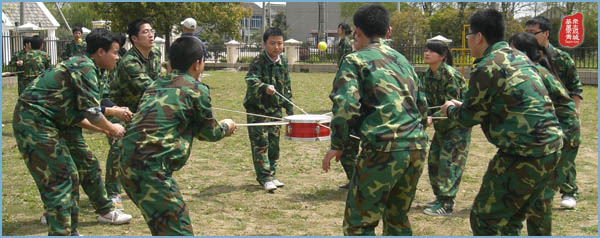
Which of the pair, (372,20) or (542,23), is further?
(542,23)

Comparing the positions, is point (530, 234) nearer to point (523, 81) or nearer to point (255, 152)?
point (523, 81)

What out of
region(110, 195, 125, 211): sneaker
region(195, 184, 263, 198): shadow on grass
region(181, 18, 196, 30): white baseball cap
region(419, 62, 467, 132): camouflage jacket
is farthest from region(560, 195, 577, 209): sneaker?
region(181, 18, 196, 30): white baseball cap

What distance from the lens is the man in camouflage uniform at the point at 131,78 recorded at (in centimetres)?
664

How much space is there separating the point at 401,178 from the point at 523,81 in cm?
106

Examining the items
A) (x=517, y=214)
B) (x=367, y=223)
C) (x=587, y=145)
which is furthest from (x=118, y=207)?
(x=587, y=145)

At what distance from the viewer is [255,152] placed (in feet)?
25.8

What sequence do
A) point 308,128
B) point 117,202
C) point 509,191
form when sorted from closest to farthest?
1. point 509,191
2. point 308,128
3. point 117,202

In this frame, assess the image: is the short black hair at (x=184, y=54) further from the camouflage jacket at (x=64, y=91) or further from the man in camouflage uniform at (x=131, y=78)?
the man in camouflage uniform at (x=131, y=78)

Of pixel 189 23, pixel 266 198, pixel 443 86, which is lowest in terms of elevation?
pixel 266 198

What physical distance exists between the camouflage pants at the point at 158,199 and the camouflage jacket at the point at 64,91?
1135 millimetres

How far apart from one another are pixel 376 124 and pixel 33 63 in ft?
36.7

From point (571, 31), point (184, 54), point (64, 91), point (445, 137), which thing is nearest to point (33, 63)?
point (64, 91)

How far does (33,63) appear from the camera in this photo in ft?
43.9

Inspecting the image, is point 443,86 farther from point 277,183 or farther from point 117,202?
point 117,202
